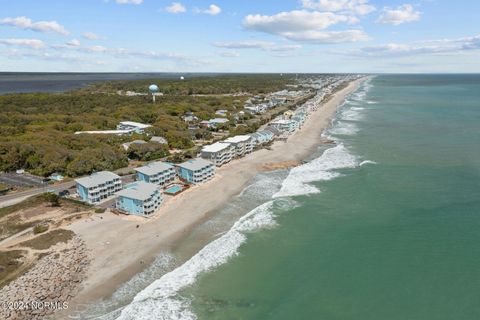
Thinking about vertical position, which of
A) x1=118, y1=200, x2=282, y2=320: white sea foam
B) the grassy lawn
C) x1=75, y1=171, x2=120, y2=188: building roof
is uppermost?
x1=75, y1=171, x2=120, y2=188: building roof

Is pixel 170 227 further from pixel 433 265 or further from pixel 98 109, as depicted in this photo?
pixel 98 109

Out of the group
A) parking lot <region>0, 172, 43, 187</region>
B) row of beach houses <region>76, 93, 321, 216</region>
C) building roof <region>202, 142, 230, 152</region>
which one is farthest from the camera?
building roof <region>202, 142, 230, 152</region>

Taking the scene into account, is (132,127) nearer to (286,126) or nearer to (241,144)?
(241,144)

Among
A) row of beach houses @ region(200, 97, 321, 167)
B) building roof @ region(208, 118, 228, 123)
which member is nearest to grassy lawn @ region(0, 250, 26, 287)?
row of beach houses @ region(200, 97, 321, 167)

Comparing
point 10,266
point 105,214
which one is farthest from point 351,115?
point 10,266

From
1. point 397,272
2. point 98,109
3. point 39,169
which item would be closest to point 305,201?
point 397,272

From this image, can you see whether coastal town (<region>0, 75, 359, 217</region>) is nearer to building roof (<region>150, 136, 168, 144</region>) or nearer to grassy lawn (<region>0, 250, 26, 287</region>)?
building roof (<region>150, 136, 168, 144</region>)

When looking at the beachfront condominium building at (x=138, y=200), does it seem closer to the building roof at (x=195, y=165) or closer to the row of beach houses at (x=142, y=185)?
the row of beach houses at (x=142, y=185)
